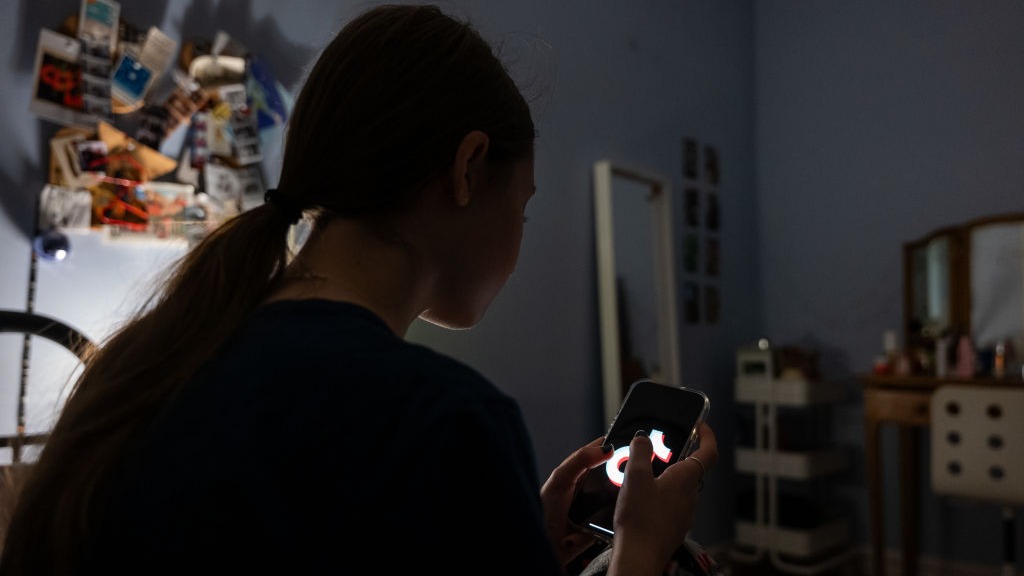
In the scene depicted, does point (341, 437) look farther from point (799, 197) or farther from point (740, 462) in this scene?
point (799, 197)

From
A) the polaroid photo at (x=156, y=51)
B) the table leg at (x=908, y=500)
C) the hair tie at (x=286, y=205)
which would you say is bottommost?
the table leg at (x=908, y=500)

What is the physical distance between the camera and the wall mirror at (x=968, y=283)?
2.61m

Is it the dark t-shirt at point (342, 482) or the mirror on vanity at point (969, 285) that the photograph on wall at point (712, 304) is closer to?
A: the mirror on vanity at point (969, 285)

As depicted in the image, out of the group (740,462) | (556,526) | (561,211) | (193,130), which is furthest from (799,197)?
(556,526)

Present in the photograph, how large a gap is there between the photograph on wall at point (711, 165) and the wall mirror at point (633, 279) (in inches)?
15.3

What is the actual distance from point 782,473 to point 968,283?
882 millimetres

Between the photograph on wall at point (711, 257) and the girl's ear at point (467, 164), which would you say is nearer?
the girl's ear at point (467, 164)

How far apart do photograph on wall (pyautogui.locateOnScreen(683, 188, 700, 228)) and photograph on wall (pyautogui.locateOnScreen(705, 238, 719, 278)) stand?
102 millimetres

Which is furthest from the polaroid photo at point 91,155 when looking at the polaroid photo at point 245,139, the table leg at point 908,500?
the table leg at point 908,500

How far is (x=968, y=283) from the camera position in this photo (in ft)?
8.87

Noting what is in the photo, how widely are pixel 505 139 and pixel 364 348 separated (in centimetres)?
23

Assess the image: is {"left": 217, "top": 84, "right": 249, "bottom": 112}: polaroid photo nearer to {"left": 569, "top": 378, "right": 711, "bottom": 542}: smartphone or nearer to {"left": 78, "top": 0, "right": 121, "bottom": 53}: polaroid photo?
{"left": 78, "top": 0, "right": 121, "bottom": 53}: polaroid photo

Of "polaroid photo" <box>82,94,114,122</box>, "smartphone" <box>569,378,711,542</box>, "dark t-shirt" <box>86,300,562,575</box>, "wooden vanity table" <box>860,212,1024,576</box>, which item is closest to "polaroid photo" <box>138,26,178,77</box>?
"polaroid photo" <box>82,94,114,122</box>

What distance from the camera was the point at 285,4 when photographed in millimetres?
1819
